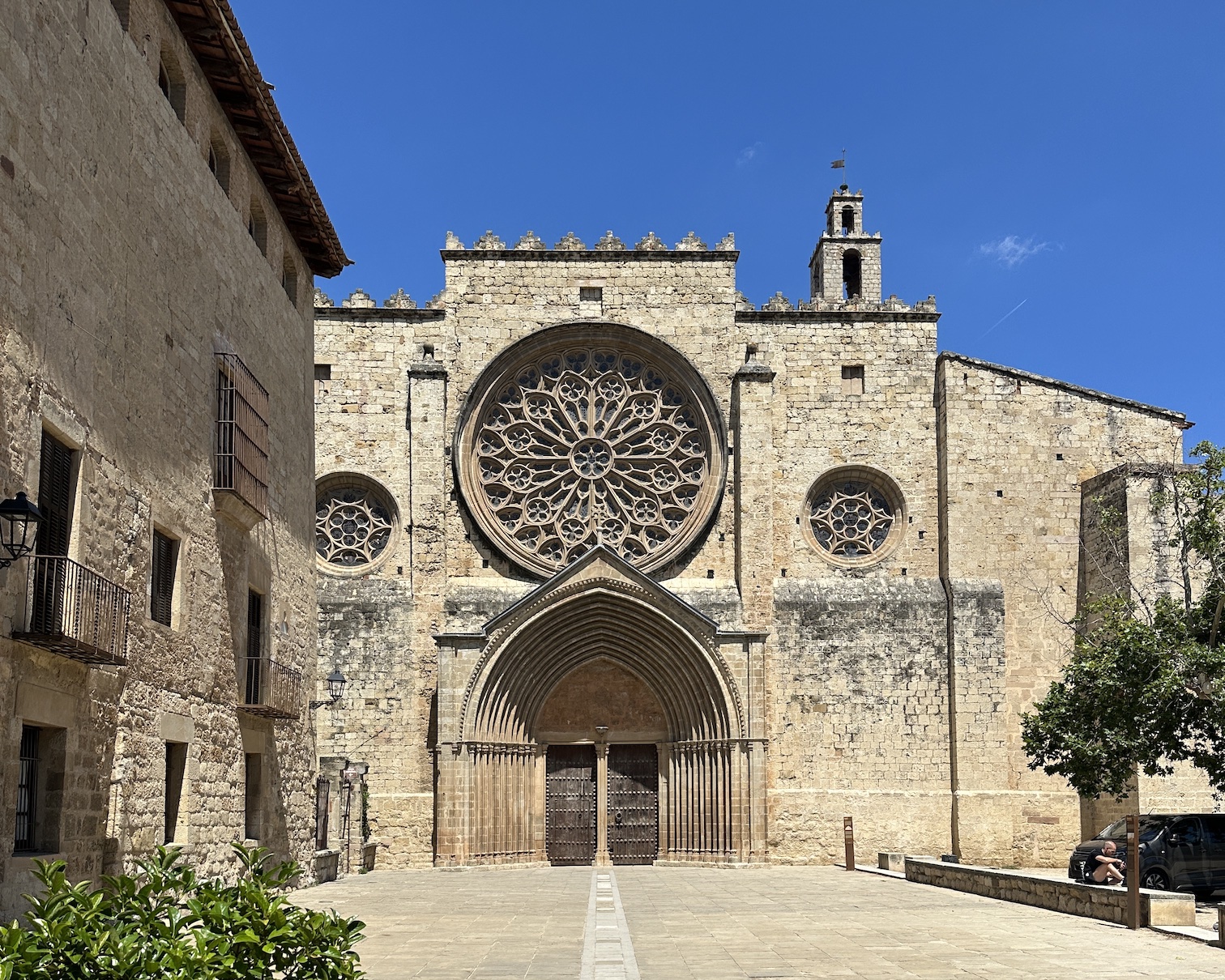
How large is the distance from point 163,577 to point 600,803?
12.8 m

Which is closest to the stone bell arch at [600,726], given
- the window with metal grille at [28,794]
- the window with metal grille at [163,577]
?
the window with metal grille at [163,577]

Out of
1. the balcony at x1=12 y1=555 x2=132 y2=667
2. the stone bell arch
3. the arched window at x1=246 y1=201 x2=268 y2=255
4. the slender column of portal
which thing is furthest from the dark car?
the arched window at x1=246 y1=201 x2=268 y2=255

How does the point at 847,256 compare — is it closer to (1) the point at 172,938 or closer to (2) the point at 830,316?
(2) the point at 830,316

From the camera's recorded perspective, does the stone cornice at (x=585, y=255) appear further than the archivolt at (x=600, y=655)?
Yes

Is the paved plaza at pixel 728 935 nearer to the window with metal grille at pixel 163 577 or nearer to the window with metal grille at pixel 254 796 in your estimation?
the window with metal grille at pixel 254 796

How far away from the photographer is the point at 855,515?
23797mm

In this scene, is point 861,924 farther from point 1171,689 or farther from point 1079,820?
point 1079,820

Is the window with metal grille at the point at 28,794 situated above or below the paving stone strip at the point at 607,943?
above

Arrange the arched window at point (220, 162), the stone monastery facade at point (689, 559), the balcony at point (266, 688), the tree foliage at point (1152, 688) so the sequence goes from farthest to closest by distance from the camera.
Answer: the stone monastery facade at point (689, 559) < the tree foliage at point (1152, 688) < the balcony at point (266, 688) < the arched window at point (220, 162)

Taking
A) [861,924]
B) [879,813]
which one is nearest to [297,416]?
[861,924]

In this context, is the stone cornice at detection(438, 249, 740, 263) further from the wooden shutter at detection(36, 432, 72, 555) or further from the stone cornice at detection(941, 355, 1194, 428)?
the wooden shutter at detection(36, 432, 72, 555)

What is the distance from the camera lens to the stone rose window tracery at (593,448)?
77.2ft

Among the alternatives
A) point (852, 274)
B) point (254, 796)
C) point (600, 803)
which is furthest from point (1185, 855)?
point (852, 274)

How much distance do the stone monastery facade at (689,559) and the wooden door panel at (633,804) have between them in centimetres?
4
